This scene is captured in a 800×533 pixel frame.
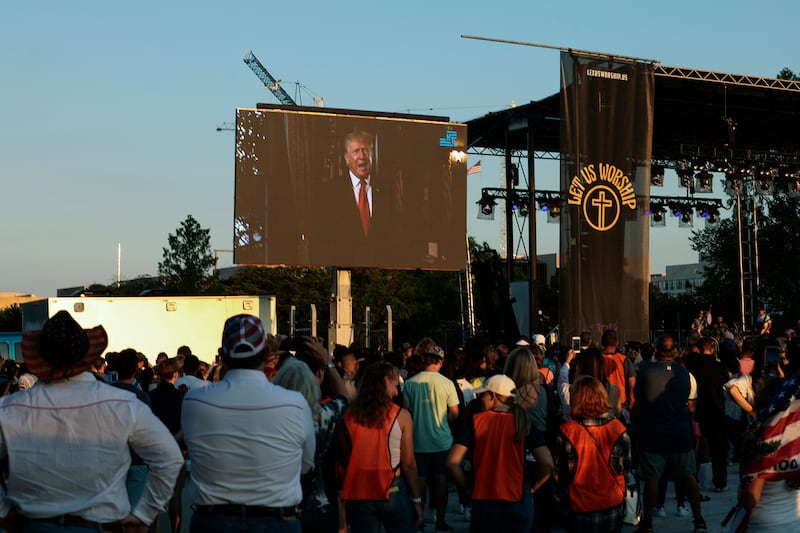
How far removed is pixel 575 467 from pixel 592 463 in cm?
11

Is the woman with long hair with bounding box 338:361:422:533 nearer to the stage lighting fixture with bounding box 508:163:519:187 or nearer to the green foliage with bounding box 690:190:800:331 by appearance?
the stage lighting fixture with bounding box 508:163:519:187

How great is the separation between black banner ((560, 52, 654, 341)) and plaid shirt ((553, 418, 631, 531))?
18.1 meters

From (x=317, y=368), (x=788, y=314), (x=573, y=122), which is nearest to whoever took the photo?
(x=317, y=368)

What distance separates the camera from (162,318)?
22047 millimetres

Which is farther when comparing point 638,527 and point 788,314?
point 788,314

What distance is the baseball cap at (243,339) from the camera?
4336mm

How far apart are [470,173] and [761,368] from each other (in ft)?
54.3

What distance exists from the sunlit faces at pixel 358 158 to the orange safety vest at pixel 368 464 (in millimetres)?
18530

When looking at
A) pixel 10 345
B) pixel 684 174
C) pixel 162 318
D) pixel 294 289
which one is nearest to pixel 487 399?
pixel 162 318

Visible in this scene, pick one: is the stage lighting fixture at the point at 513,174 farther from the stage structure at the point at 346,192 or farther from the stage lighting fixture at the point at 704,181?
the stage lighting fixture at the point at 704,181

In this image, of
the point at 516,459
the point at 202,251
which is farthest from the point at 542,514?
the point at 202,251

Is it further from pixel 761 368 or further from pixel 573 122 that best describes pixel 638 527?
pixel 573 122

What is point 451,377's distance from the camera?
11.0 m

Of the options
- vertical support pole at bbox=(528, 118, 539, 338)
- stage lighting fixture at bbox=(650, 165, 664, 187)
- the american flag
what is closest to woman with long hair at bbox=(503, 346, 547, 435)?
the american flag
